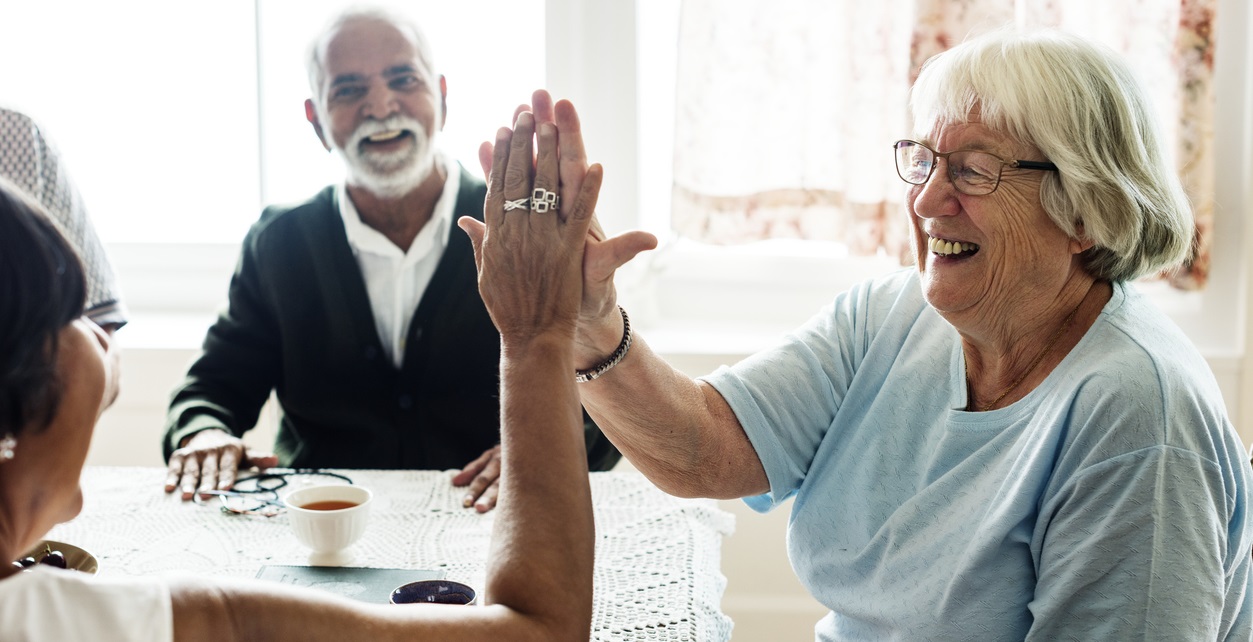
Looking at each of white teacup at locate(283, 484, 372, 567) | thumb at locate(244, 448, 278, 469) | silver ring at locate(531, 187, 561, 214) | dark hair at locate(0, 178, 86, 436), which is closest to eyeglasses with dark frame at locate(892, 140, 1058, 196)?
silver ring at locate(531, 187, 561, 214)

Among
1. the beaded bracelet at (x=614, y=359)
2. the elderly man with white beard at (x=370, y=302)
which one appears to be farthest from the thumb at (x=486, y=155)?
the elderly man with white beard at (x=370, y=302)

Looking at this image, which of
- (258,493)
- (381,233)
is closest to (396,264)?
(381,233)

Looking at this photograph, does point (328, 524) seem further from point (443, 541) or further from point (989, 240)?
point (989, 240)

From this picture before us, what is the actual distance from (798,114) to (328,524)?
1738mm

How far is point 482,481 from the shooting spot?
5.85 ft

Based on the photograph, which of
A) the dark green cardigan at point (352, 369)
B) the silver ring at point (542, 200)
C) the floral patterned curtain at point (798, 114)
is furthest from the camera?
the floral patterned curtain at point (798, 114)

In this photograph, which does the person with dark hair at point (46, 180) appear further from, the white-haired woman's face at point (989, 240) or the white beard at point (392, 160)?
the white-haired woman's face at point (989, 240)

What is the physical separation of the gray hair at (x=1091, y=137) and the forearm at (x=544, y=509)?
643 millimetres

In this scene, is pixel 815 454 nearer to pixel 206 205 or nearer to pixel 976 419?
pixel 976 419

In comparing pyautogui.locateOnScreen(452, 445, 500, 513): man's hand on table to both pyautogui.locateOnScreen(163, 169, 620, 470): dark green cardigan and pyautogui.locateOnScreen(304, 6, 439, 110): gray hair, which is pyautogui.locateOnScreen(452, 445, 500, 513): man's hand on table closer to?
pyautogui.locateOnScreen(163, 169, 620, 470): dark green cardigan

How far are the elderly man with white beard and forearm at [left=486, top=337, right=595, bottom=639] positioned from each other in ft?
3.79

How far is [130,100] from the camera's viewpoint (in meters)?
3.28

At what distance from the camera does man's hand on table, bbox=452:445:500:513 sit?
1.72 m

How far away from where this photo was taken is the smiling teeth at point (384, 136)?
2.41m
